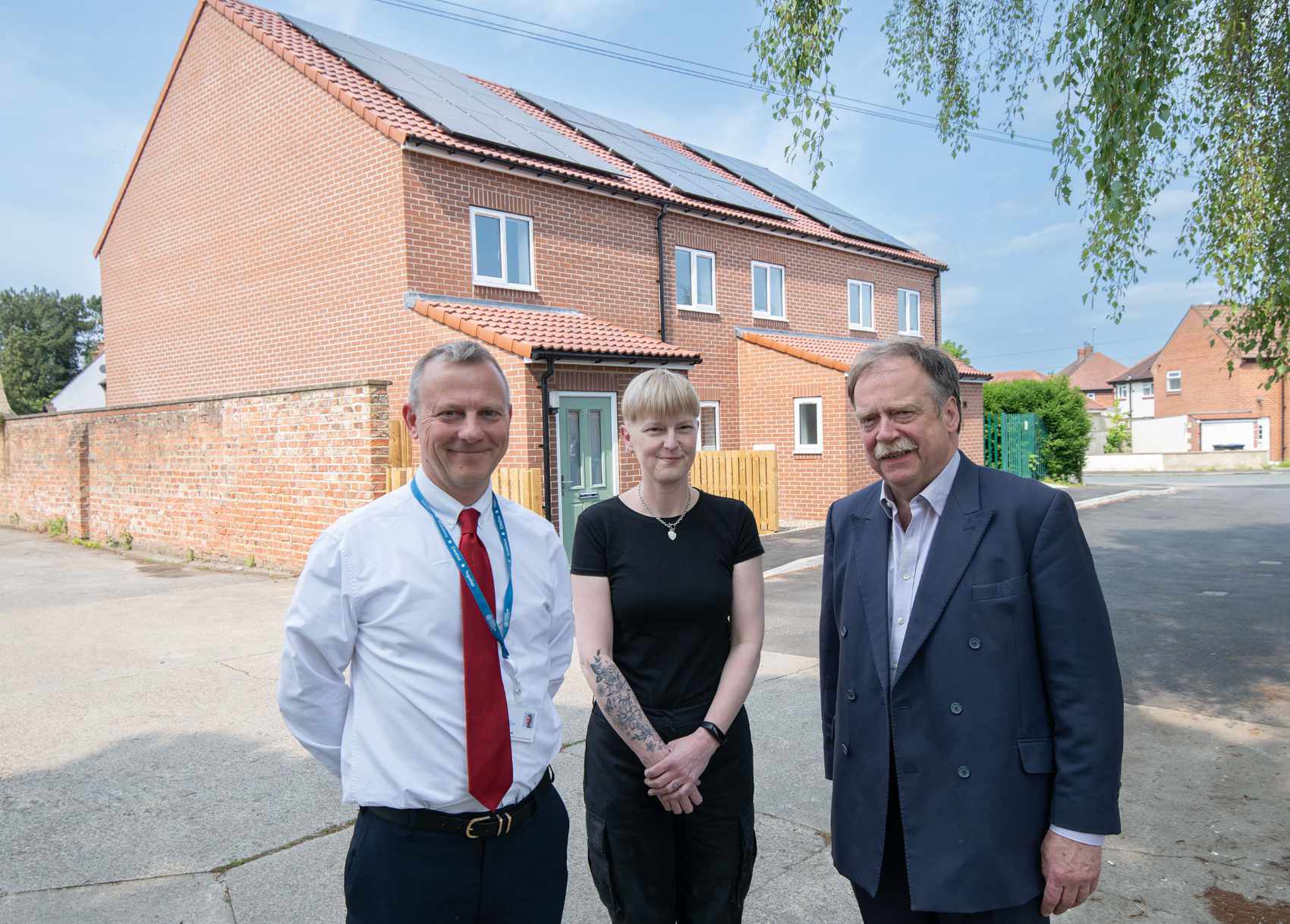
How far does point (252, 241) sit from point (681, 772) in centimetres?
1576

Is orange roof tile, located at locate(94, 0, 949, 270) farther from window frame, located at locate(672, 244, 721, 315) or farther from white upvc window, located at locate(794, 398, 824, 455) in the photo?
white upvc window, located at locate(794, 398, 824, 455)

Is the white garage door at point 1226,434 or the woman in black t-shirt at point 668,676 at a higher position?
the white garage door at point 1226,434

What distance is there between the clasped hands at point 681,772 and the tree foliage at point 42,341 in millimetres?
69088

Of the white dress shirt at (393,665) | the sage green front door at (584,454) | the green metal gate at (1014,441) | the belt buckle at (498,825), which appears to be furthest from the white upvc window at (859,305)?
the belt buckle at (498,825)

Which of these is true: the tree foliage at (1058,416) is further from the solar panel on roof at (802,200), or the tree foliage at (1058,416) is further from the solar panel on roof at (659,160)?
the solar panel on roof at (659,160)

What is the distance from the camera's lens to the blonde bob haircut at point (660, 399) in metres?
2.69

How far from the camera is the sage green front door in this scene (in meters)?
12.6

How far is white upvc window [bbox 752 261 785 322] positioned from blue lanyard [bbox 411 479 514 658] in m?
16.9

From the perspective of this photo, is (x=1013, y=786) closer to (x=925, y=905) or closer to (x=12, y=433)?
(x=925, y=905)

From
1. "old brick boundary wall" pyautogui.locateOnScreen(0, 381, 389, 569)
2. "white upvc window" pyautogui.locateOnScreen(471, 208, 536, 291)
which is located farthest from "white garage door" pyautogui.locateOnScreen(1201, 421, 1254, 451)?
"old brick boundary wall" pyautogui.locateOnScreen(0, 381, 389, 569)

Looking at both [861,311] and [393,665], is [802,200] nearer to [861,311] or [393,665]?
[861,311]

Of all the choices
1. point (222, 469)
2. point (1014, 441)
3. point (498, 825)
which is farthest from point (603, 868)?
point (1014, 441)

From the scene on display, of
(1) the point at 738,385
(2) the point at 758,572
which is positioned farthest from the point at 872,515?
(1) the point at 738,385

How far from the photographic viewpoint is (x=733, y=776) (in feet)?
8.53
